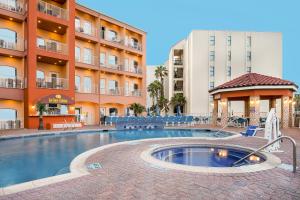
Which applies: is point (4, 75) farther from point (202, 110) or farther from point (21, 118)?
point (202, 110)

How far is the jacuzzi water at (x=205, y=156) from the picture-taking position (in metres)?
8.16

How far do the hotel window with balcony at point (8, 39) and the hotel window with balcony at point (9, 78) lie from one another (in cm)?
188

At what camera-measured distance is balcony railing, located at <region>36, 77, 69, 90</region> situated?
64.8 feet

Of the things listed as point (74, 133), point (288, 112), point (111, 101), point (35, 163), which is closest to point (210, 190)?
point (35, 163)

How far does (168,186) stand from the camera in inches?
189

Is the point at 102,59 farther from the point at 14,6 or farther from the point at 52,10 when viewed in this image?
the point at 14,6

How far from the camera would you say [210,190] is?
455 centimetres

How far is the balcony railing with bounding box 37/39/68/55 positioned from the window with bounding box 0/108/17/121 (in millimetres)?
6372

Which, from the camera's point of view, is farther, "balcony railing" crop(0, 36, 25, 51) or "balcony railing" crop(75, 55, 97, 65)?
"balcony railing" crop(75, 55, 97, 65)

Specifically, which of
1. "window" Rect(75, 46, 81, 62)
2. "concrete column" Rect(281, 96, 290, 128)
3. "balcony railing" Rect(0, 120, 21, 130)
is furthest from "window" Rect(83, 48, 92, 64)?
"concrete column" Rect(281, 96, 290, 128)

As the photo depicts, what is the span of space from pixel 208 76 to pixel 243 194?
34.1 metres

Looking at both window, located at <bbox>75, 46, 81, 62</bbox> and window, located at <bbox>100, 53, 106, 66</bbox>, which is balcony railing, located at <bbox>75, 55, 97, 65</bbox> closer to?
window, located at <bbox>75, 46, 81, 62</bbox>

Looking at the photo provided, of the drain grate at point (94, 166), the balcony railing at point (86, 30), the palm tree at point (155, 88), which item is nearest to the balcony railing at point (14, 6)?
the balcony railing at point (86, 30)

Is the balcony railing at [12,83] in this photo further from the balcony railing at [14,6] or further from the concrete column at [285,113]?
the concrete column at [285,113]
